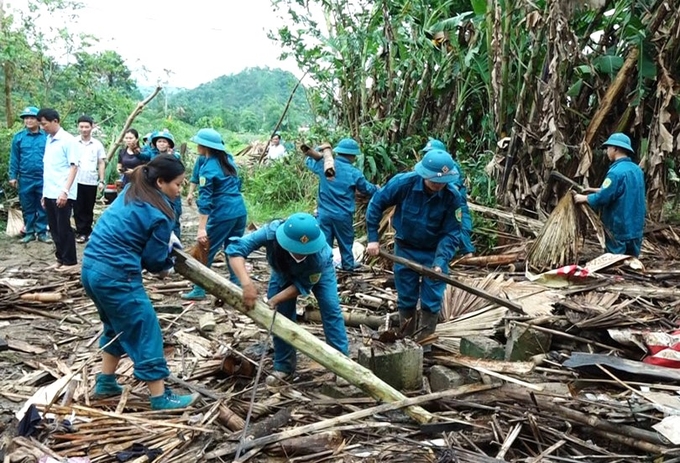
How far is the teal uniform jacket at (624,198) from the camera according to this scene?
6.39 m

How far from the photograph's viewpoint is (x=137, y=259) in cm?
361

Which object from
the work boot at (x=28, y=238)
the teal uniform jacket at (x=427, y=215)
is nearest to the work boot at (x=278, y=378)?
the teal uniform jacket at (x=427, y=215)

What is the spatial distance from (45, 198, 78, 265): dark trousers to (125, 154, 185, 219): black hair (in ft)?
13.4

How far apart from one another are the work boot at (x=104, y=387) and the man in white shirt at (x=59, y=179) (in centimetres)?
368

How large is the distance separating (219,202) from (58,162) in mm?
2458

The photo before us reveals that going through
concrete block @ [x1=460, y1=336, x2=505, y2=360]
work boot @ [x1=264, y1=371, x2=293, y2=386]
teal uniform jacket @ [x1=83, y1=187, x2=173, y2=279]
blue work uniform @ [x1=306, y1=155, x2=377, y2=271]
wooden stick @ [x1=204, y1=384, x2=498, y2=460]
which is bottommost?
work boot @ [x1=264, y1=371, x2=293, y2=386]

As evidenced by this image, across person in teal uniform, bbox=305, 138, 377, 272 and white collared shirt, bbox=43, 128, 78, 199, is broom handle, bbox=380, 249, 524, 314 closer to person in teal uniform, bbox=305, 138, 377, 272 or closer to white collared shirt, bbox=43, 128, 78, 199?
person in teal uniform, bbox=305, 138, 377, 272

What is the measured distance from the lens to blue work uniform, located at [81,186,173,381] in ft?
11.6


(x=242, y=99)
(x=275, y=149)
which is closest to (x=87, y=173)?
(x=275, y=149)

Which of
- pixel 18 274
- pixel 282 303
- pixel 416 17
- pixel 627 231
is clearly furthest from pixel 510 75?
pixel 18 274

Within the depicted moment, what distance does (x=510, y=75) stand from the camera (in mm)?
8414

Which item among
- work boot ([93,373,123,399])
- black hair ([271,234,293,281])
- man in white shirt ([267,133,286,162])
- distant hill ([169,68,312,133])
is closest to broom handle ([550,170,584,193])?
black hair ([271,234,293,281])

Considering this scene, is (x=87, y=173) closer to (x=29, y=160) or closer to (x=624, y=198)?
(x=29, y=160)

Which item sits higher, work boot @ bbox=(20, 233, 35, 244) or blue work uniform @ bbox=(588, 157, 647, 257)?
blue work uniform @ bbox=(588, 157, 647, 257)
